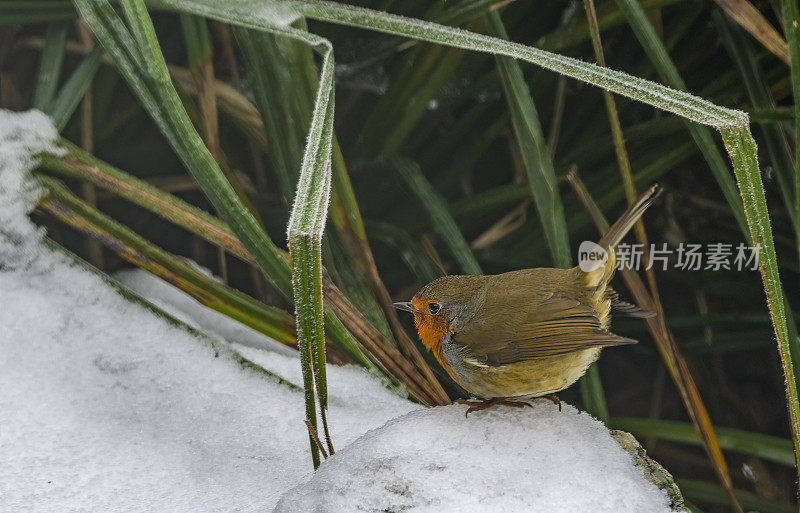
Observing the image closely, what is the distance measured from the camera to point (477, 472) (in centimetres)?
106

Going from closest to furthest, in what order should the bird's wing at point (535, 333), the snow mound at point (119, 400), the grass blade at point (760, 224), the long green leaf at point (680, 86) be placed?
the grass blade at point (760, 224)
the snow mound at point (119, 400)
the bird's wing at point (535, 333)
the long green leaf at point (680, 86)

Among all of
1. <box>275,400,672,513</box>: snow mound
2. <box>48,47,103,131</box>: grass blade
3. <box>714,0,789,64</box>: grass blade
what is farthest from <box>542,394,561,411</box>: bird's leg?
<box>48,47,103,131</box>: grass blade

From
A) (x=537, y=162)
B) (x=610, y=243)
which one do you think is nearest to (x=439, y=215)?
(x=537, y=162)

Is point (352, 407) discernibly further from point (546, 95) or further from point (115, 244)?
point (546, 95)

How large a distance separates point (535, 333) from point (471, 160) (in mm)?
714

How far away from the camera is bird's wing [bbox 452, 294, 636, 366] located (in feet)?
4.13

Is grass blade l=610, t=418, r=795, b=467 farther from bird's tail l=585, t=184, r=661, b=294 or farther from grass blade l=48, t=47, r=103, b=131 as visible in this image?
grass blade l=48, t=47, r=103, b=131

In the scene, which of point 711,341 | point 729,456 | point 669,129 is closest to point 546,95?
point 669,129

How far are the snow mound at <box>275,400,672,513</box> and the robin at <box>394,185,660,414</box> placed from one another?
9 centimetres

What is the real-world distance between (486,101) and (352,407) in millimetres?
930

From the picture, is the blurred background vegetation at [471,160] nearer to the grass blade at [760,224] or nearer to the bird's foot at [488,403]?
the bird's foot at [488,403]

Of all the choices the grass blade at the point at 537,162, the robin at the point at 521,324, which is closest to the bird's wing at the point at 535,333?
the robin at the point at 521,324

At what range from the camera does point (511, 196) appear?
5.60 ft

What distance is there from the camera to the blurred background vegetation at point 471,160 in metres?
1.48
